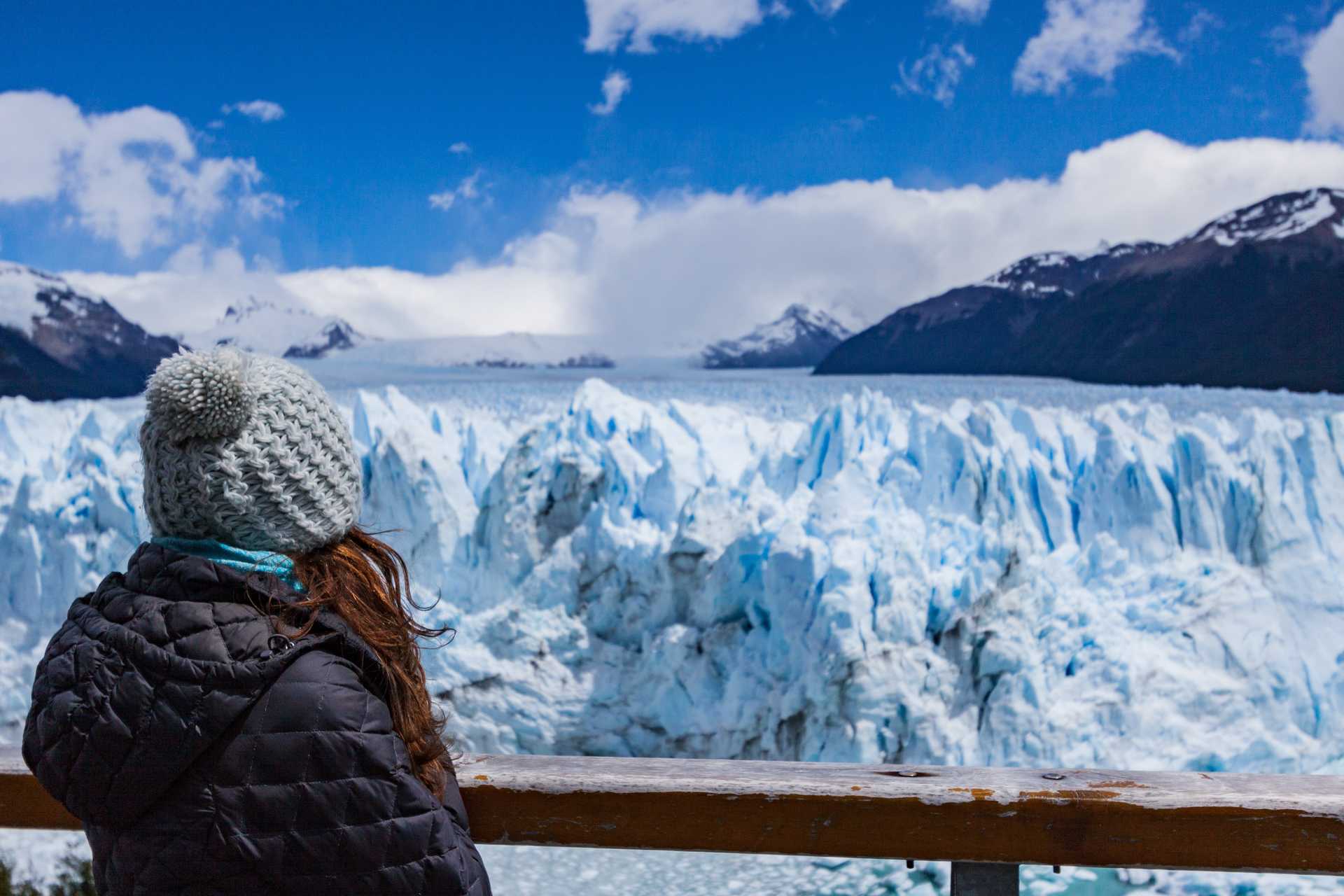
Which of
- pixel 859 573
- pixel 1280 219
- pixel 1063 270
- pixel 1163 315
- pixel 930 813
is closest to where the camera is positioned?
pixel 930 813

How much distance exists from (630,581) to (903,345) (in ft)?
9.33

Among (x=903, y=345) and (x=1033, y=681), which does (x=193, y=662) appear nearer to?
(x=1033, y=681)

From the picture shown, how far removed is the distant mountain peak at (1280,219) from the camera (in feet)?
17.3

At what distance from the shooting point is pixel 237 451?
1.98 feet

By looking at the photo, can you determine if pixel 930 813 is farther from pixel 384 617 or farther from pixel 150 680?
pixel 150 680

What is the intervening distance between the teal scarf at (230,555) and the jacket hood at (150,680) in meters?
0.02

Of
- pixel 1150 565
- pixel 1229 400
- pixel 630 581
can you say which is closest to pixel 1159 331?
pixel 1229 400

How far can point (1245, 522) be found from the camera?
167 inches

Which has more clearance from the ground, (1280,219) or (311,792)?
(1280,219)

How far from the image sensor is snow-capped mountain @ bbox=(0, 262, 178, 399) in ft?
20.9

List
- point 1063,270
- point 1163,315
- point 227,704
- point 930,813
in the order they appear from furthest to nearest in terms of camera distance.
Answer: point 1063,270 → point 1163,315 → point 930,813 → point 227,704

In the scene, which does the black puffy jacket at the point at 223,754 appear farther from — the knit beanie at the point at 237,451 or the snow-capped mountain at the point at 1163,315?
the snow-capped mountain at the point at 1163,315

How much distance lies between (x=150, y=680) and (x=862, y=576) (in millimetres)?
3527

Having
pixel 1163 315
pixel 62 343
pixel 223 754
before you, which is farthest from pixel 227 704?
pixel 62 343
